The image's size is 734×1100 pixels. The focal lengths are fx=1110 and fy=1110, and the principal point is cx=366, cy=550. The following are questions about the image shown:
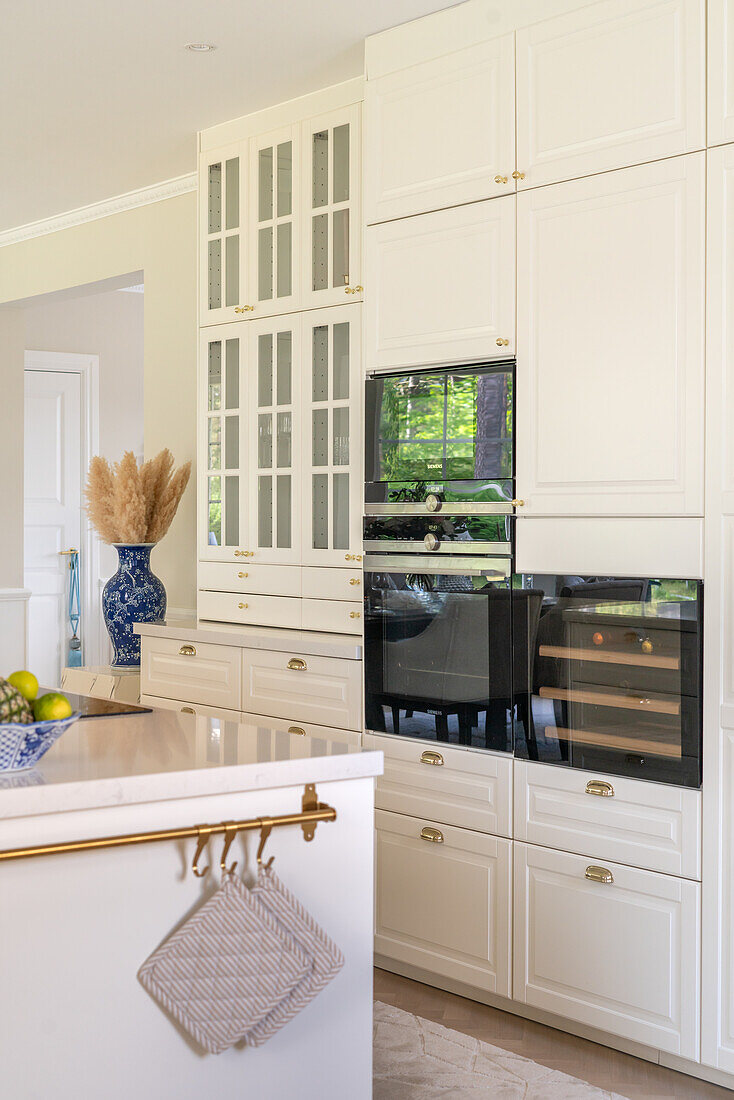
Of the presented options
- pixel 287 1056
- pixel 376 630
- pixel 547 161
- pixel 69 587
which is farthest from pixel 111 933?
pixel 69 587

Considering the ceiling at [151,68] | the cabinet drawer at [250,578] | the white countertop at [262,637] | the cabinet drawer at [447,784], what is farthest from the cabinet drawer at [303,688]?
the ceiling at [151,68]

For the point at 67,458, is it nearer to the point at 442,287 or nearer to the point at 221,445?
the point at 221,445

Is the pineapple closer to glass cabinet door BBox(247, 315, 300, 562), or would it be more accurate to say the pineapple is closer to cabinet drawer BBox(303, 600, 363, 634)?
cabinet drawer BBox(303, 600, 363, 634)

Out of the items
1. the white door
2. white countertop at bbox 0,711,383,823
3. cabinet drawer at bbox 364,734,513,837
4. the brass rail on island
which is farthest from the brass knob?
the white door

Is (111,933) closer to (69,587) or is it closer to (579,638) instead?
(579,638)

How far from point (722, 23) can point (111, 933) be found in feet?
7.37

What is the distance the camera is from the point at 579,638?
276cm

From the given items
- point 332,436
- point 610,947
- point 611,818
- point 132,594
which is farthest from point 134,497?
point 610,947

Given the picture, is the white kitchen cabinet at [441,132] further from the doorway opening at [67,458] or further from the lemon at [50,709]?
the doorway opening at [67,458]

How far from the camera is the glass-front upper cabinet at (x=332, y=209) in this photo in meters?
3.44

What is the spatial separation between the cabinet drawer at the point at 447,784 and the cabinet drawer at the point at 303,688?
0.13m

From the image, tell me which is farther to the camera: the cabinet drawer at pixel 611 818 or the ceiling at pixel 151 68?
the ceiling at pixel 151 68

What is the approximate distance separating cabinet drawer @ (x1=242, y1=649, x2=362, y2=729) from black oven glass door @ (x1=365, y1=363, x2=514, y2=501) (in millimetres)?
543

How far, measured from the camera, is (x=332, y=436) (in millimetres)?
3488
